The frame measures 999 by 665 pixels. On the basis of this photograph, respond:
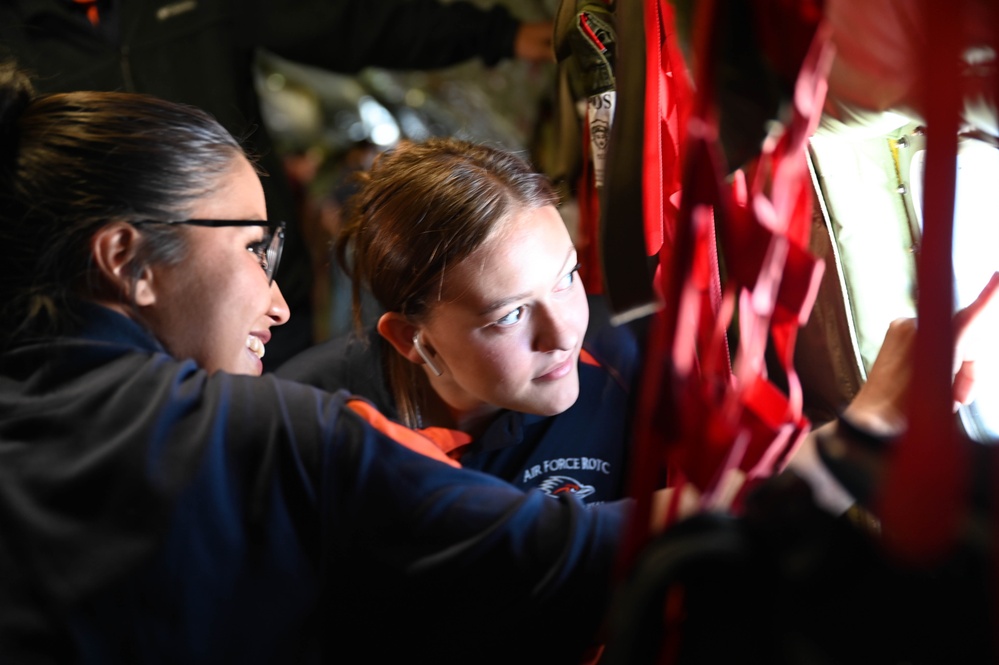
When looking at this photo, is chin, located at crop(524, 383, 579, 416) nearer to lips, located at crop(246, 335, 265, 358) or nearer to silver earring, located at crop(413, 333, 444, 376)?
silver earring, located at crop(413, 333, 444, 376)

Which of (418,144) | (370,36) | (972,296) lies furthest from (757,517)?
(370,36)

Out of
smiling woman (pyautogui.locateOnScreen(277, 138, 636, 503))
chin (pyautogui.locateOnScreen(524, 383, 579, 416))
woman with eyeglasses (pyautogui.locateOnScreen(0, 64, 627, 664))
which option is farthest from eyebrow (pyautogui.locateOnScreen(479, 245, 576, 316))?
woman with eyeglasses (pyautogui.locateOnScreen(0, 64, 627, 664))

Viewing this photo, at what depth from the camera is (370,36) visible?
1.67 meters

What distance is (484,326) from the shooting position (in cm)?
98

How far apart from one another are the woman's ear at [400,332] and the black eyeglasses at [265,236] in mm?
180

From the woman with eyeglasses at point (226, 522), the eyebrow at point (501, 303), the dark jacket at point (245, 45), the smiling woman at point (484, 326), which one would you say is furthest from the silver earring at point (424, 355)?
the dark jacket at point (245, 45)

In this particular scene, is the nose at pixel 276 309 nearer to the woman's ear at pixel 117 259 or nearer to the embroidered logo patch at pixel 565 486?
the woman's ear at pixel 117 259

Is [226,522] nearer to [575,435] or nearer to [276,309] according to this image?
[276,309]

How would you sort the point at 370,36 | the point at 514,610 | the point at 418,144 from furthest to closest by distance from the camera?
the point at 370,36
the point at 418,144
the point at 514,610

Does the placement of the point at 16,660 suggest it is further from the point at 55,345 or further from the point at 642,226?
the point at 642,226

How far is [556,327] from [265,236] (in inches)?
12.5

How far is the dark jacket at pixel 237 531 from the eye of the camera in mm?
680

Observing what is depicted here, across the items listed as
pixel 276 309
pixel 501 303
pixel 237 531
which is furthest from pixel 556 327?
pixel 237 531

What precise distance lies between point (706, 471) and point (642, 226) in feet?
0.55
